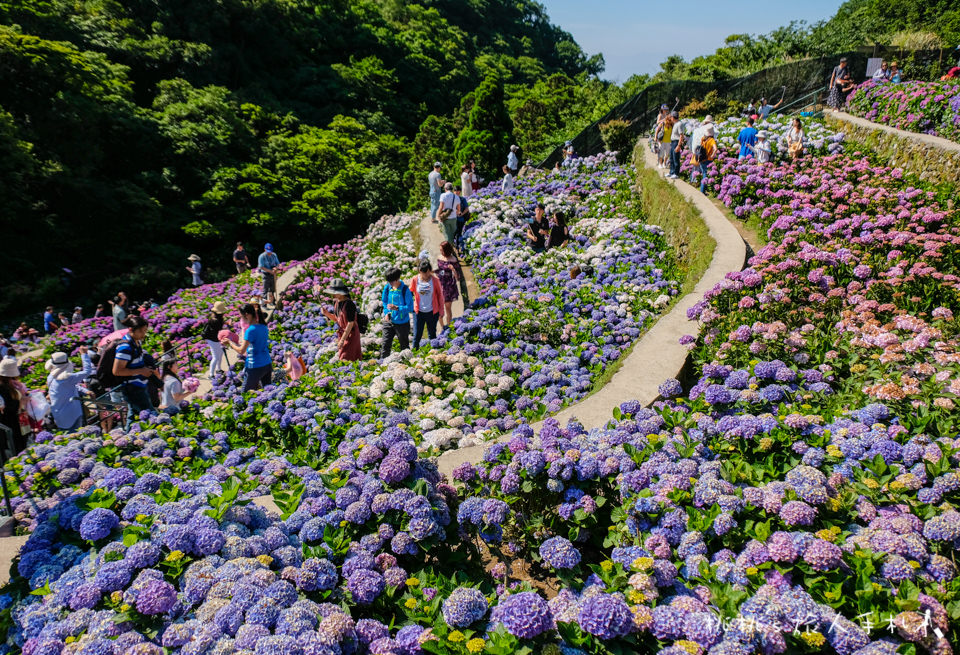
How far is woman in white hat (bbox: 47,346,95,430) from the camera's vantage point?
6.31m

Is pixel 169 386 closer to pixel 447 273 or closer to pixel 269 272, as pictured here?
pixel 447 273

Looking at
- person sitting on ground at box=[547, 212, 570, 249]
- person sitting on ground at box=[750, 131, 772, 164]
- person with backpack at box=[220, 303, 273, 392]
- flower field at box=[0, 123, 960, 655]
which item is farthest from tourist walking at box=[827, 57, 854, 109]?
person with backpack at box=[220, 303, 273, 392]

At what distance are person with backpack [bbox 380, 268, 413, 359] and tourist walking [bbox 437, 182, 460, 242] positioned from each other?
3.46 meters

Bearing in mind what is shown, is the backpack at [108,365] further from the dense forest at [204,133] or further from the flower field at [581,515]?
the dense forest at [204,133]

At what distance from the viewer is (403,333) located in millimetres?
7113

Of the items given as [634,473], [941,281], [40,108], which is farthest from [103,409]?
[40,108]

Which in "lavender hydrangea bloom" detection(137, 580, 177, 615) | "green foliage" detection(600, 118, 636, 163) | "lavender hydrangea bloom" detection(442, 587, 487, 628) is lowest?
"lavender hydrangea bloom" detection(442, 587, 487, 628)

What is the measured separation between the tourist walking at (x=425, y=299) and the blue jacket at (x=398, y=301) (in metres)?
0.20

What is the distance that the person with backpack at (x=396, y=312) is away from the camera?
701 cm

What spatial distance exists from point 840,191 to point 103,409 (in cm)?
906

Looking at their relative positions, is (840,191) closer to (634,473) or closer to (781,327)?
(781,327)

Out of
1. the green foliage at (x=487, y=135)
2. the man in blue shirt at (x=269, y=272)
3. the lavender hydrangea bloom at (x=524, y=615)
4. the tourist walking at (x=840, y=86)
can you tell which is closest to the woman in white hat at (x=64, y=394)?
the man in blue shirt at (x=269, y=272)

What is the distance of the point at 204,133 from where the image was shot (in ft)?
77.2

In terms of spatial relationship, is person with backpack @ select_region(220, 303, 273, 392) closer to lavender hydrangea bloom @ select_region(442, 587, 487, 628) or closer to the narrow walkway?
the narrow walkway
